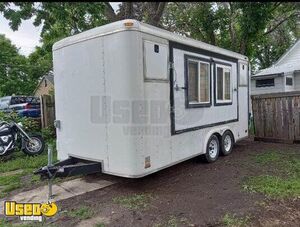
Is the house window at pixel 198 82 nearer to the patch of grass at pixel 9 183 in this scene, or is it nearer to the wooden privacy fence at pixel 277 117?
the patch of grass at pixel 9 183

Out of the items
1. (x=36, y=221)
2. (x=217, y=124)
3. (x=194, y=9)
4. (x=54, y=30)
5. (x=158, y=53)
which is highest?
(x=194, y=9)

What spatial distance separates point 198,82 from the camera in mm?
5879

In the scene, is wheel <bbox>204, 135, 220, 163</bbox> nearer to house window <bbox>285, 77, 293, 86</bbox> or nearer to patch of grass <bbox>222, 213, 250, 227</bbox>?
Result: patch of grass <bbox>222, 213, 250, 227</bbox>

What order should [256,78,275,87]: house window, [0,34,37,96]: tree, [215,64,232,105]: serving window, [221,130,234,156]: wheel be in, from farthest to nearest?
[0,34,37,96]: tree
[256,78,275,87]: house window
[221,130,234,156]: wheel
[215,64,232,105]: serving window

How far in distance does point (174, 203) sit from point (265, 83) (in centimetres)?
1500

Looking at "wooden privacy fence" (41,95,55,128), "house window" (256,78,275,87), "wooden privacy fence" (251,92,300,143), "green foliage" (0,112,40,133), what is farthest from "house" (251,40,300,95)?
"green foliage" (0,112,40,133)

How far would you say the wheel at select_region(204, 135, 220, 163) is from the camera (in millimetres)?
6457

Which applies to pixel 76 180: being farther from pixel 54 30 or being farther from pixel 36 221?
pixel 54 30

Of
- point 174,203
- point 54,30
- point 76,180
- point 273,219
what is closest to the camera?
point 273,219

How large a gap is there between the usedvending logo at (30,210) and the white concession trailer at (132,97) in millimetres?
1014

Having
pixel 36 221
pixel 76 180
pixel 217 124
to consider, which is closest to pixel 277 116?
pixel 217 124

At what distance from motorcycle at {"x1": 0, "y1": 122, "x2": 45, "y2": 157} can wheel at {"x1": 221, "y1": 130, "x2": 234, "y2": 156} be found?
5.05m

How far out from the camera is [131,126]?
444 centimetres

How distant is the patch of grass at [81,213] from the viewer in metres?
4.02
